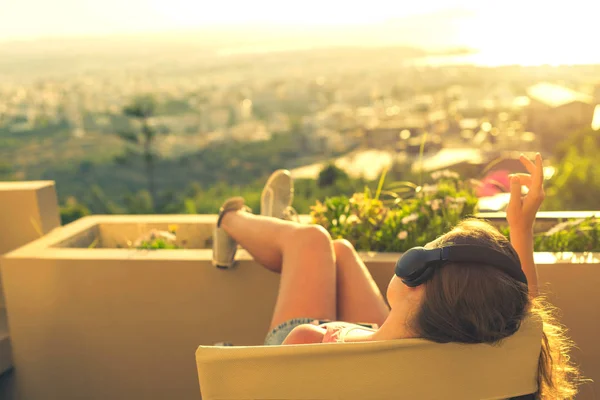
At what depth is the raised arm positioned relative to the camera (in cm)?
137

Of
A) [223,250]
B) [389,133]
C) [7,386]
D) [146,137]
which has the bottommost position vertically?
[389,133]

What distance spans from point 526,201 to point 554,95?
45.1 feet

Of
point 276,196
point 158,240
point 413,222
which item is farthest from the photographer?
point 158,240

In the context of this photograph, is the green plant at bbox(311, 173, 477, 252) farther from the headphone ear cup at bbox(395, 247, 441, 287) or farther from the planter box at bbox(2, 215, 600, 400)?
the headphone ear cup at bbox(395, 247, 441, 287)

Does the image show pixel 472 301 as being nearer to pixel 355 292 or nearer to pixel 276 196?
pixel 355 292

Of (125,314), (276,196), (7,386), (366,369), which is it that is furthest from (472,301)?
(7,386)

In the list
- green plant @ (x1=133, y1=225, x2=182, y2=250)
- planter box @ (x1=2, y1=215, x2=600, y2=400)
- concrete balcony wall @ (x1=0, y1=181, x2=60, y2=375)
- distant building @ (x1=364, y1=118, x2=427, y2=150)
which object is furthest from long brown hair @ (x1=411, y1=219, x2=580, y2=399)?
distant building @ (x1=364, y1=118, x2=427, y2=150)

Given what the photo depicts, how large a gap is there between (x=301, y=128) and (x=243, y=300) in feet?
77.3

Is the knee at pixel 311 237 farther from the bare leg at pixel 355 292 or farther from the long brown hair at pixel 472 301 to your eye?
the long brown hair at pixel 472 301

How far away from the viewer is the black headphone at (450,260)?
0.95 meters

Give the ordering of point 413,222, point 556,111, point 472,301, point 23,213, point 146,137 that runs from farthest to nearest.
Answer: point 146,137
point 556,111
point 23,213
point 413,222
point 472,301

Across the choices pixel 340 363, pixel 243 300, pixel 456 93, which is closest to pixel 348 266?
pixel 243 300

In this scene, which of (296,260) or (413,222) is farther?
(413,222)

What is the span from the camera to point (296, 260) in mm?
1771
